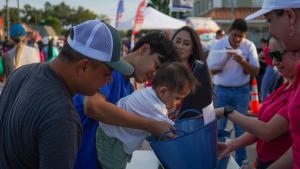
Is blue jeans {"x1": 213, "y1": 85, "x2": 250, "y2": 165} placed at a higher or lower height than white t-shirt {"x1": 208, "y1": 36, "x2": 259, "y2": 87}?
lower

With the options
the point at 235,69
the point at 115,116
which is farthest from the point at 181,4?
the point at 115,116

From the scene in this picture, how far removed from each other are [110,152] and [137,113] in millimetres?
246

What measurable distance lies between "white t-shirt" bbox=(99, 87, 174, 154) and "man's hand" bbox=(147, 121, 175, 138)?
0.31 ft

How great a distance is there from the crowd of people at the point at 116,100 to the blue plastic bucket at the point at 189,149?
21cm

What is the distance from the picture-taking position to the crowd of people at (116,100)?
1.51m

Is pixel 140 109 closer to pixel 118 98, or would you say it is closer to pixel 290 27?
pixel 118 98

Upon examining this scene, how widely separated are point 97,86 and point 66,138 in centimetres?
28

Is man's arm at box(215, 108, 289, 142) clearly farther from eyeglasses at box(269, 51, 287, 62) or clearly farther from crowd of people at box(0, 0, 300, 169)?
eyeglasses at box(269, 51, 287, 62)

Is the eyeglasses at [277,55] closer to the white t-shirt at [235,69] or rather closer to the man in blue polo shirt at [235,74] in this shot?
the man in blue polo shirt at [235,74]

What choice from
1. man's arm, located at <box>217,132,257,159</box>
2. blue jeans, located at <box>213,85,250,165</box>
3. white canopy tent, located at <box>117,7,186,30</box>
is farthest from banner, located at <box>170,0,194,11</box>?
man's arm, located at <box>217,132,257,159</box>

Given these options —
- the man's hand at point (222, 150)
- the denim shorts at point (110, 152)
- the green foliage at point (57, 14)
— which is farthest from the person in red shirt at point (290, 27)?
the green foliage at point (57, 14)

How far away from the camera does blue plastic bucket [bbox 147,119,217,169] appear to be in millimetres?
1854

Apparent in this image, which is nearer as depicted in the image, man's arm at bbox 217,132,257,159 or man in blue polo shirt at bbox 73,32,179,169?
man in blue polo shirt at bbox 73,32,179,169

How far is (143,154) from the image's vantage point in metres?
3.30
